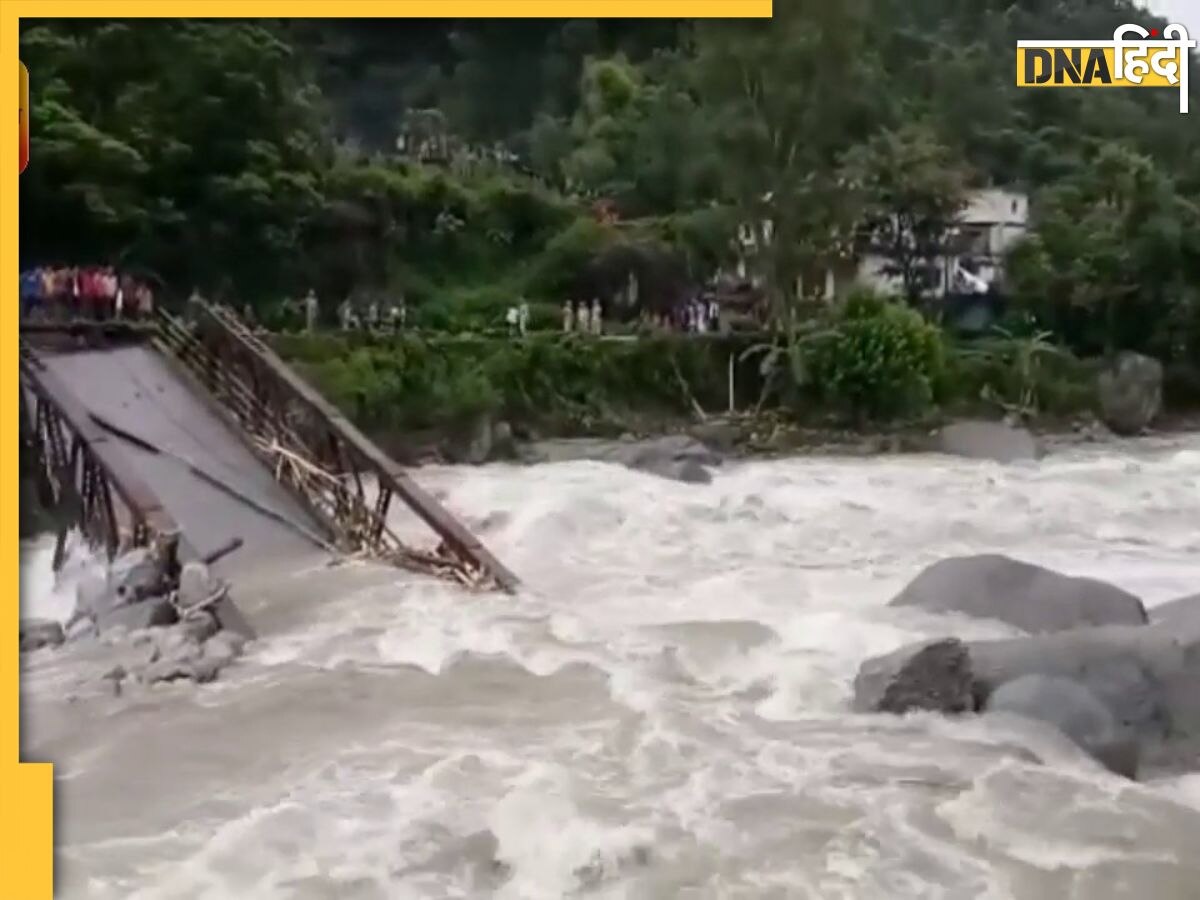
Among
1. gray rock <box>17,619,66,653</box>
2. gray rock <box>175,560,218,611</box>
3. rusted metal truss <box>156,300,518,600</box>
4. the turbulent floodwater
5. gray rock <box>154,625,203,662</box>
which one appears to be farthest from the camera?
rusted metal truss <box>156,300,518,600</box>

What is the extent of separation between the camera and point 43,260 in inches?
103

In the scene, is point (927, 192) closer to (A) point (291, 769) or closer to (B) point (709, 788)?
(B) point (709, 788)

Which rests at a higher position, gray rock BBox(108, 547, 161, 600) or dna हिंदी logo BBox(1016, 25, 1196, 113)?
dna हिंदी logo BBox(1016, 25, 1196, 113)

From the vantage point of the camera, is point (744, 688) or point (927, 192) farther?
point (927, 192)

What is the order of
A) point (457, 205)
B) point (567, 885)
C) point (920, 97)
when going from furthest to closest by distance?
point (457, 205)
point (920, 97)
point (567, 885)

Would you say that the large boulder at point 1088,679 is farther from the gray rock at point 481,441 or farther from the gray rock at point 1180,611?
the gray rock at point 481,441

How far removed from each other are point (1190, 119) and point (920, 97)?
1.66ft

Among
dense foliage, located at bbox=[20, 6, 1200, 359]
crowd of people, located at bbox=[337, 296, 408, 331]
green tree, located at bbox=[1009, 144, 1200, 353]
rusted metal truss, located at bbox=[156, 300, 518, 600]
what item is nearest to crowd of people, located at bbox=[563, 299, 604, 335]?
dense foliage, located at bbox=[20, 6, 1200, 359]

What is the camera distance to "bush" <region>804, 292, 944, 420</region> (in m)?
2.94

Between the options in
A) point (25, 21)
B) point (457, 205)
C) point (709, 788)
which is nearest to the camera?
point (709, 788)

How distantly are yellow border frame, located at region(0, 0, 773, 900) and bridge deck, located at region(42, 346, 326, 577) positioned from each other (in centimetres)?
36

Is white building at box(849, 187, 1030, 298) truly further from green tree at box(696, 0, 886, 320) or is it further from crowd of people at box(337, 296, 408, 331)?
crowd of people at box(337, 296, 408, 331)

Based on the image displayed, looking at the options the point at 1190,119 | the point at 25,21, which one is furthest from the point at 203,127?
the point at 1190,119

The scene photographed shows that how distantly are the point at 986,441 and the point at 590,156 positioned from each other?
3.33 feet
